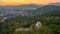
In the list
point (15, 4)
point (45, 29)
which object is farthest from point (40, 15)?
point (45, 29)

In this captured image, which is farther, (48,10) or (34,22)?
(48,10)

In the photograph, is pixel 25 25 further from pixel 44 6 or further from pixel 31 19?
pixel 44 6

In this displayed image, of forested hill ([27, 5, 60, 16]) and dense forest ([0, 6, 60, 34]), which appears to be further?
forested hill ([27, 5, 60, 16])

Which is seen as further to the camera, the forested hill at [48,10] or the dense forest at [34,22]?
the forested hill at [48,10]

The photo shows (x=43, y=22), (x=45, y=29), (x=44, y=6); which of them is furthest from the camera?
(x=44, y=6)

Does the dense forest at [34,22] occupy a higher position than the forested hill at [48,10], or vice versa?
the forested hill at [48,10]

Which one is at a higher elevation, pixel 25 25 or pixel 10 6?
pixel 10 6

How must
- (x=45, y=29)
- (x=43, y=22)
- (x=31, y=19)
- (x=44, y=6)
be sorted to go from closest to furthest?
(x=45, y=29) → (x=43, y=22) → (x=31, y=19) → (x=44, y=6)

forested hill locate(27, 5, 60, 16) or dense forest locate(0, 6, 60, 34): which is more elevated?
forested hill locate(27, 5, 60, 16)
